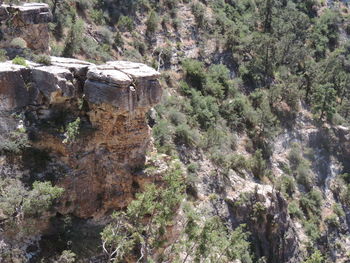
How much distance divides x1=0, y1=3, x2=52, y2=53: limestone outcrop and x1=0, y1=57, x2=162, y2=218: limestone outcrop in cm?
759

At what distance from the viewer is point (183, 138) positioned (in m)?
35.4

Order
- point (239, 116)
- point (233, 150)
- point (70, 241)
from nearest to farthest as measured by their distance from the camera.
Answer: point (70, 241)
point (233, 150)
point (239, 116)

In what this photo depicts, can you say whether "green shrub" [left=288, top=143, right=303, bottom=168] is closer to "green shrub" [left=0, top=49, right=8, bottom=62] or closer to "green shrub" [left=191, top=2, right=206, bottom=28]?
"green shrub" [left=191, top=2, right=206, bottom=28]

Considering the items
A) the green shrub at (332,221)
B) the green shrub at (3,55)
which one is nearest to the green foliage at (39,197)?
the green shrub at (3,55)

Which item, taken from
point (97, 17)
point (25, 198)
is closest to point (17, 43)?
point (25, 198)

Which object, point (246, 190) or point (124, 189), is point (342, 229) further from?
point (124, 189)

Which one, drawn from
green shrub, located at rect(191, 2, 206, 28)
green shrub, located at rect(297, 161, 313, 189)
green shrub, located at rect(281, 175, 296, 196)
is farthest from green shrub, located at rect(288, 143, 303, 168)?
green shrub, located at rect(191, 2, 206, 28)

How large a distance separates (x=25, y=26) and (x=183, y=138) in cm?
1506

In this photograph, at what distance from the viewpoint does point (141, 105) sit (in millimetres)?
21562

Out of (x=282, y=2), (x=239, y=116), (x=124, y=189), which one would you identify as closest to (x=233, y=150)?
(x=239, y=116)

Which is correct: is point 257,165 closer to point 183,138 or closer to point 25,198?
point 183,138

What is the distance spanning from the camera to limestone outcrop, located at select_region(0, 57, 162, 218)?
67.4 ft

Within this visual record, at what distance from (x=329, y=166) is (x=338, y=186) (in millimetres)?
2468

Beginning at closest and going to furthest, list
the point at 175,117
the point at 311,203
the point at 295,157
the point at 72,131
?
1. the point at 72,131
2. the point at 175,117
3. the point at 311,203
4. the point at 295,157
